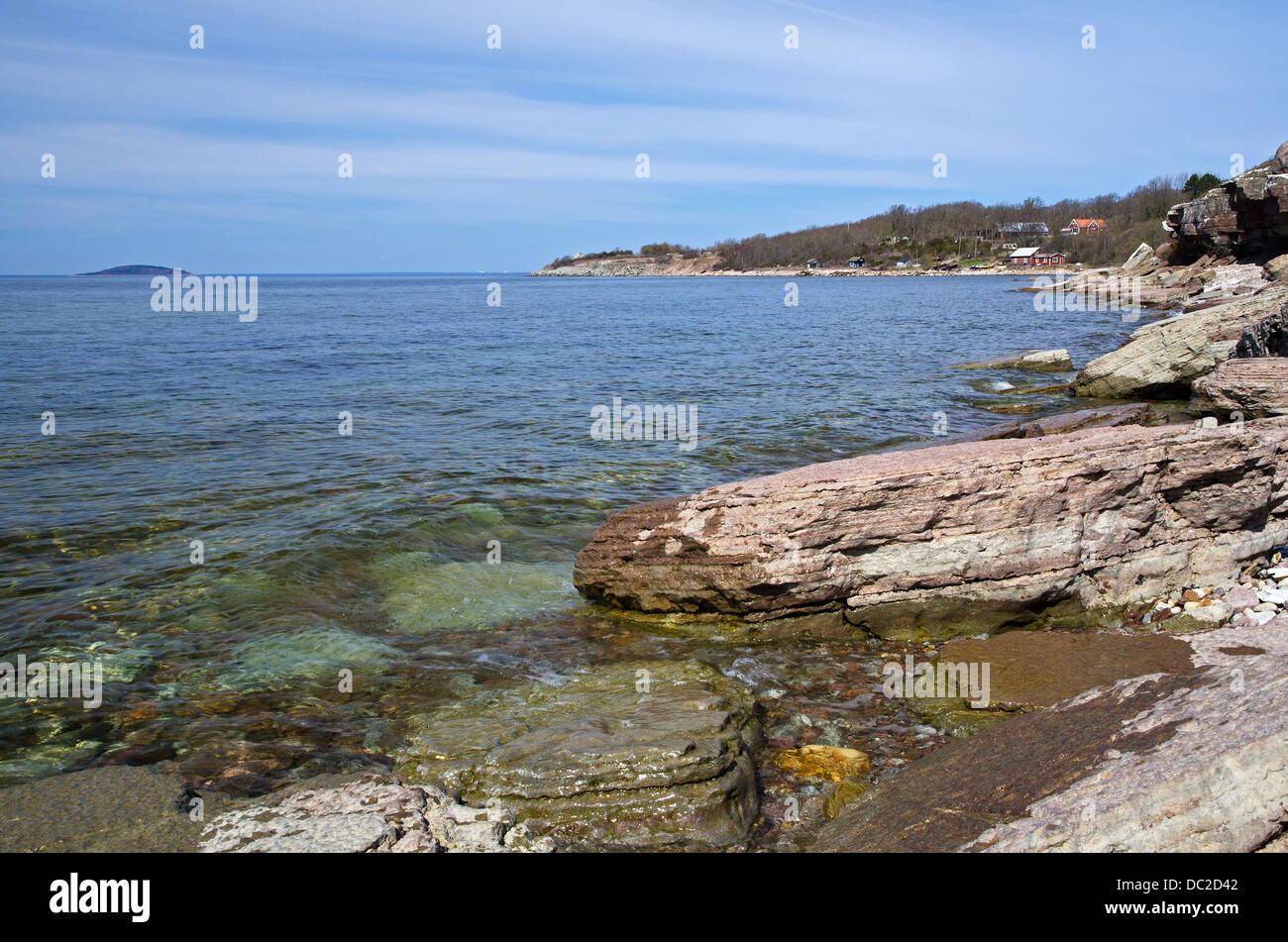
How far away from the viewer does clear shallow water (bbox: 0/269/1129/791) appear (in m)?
7.32

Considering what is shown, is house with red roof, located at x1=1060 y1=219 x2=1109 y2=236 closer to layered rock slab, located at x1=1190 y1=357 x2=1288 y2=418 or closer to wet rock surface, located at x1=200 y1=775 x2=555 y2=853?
layered rock slab, located at x1=1190 y1=357 x2=1288 y2=418

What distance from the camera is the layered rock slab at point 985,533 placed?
8.11 metres

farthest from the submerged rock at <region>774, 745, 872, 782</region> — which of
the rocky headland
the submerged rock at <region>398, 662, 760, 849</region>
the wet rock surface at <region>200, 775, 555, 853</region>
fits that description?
the wet rock surface at <region>200, 775, 555, 853</region>

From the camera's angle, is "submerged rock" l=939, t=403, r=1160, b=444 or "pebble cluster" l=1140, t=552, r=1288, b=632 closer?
"pebble cluster" l=1140, t=552, r=1288, b=632

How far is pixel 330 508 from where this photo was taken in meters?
13.0

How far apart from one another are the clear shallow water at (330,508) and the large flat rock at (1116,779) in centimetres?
317

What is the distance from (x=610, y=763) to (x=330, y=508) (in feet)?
29.4

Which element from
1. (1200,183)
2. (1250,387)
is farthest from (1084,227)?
(1250,387)

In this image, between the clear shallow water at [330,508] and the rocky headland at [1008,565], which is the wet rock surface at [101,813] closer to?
the clear shallow water at [330,508]

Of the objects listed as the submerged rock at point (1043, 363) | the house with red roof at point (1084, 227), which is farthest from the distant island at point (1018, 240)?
the submerged rock at point (1043, 363)

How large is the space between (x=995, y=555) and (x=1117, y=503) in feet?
4.60

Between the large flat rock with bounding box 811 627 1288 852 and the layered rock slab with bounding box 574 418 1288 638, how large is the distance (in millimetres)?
2257

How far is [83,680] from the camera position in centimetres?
765
